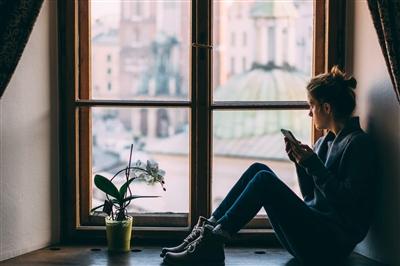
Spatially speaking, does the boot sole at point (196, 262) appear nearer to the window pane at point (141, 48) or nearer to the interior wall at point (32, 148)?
the interior wall at point (32, 148)

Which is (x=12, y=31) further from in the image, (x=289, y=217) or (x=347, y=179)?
(x=347, y=179)

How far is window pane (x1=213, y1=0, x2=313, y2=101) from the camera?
3.06m

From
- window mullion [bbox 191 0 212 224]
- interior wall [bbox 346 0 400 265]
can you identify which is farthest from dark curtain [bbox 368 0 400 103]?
window mullion [bbox 191 0 212 224]

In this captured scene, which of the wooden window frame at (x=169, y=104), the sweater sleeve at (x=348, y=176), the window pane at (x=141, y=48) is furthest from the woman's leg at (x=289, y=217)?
the window pane at (x=141, y=48)

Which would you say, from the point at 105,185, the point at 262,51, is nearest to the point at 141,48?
the point at 262,51

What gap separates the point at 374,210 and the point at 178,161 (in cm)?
91

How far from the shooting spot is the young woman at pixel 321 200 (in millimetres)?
2623

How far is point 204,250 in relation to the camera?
2682mm

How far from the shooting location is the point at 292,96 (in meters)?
3.09

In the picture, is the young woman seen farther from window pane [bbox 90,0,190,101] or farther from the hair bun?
window pane [bbox 90,0,190,101]

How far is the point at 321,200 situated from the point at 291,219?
→ 189 millimetres

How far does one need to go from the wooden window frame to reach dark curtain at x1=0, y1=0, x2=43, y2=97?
48 centimetres

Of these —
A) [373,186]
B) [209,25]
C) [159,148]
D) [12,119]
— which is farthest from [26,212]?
[373,186]

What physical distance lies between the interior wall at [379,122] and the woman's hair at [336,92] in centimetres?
12
